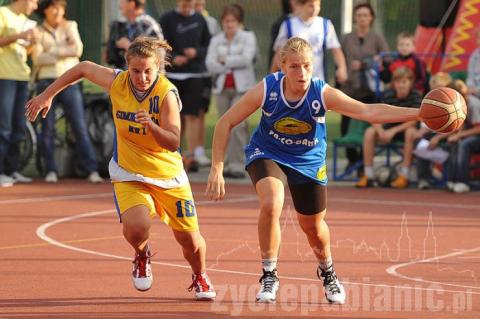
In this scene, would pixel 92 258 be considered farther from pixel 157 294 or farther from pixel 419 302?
pixel 419 302

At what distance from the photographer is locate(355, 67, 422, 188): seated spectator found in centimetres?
1567

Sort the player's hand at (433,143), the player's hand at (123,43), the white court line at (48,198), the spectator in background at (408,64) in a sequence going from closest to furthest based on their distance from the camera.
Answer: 1. the white court line at (48,198)
2. the player's hand at (433,143)
3. the player's hand at (123,43)
4. the spectator in background at (408,64)

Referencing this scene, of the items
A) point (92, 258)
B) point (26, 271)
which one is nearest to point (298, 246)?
point (92, 258)

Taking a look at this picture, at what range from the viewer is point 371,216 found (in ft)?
42.3

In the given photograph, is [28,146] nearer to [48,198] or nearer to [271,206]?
[48,198]

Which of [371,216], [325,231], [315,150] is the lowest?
[371,216]

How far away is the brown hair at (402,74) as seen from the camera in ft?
51.4

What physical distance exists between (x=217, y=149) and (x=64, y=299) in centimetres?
140

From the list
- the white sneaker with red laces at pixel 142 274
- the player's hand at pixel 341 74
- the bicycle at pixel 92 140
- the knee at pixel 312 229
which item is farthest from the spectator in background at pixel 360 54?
the white sneaker with red laces at pixel 142 274

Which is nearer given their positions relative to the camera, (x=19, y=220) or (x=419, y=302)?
(x=419, y=302)

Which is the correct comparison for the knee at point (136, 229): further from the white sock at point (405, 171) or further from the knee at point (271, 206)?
the white sock at point (405, 171)

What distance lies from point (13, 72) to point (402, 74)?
492cm

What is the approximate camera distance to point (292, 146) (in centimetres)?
811

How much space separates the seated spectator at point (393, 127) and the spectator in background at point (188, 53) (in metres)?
2.53
